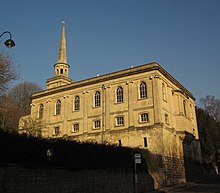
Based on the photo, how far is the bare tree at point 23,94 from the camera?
60.7 metres

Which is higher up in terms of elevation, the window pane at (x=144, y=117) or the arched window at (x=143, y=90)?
the arched window at (x=143, y=90)

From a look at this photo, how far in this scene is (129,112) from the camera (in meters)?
35.5

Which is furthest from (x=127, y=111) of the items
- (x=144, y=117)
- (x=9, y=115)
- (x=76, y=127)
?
(x=9, y=115)

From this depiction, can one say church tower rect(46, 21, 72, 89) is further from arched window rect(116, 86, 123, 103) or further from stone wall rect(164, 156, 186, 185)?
stone wall rect(164, 156, 186, 185)

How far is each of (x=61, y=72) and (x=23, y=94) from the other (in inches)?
468

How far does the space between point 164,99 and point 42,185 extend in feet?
81.7

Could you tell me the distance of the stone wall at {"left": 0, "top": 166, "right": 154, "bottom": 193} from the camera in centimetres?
1225

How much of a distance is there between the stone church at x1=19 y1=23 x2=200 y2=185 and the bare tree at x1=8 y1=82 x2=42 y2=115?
17.3m

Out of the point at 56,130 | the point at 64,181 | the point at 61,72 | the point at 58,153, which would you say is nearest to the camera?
the point at 64,181

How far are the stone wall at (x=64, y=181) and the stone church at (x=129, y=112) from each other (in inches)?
443

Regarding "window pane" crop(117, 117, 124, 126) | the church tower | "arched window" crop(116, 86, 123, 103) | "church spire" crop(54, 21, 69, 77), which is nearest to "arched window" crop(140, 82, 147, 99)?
"arched window" crop(116, 86, 123, 103)

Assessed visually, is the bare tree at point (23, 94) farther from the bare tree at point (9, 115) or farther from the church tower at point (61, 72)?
the bare tree at point (9, 115)

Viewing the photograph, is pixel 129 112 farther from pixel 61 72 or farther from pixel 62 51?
pixel 62 51

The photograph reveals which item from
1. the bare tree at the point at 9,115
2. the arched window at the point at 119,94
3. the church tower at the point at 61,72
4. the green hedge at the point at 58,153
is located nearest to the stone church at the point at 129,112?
the arched window at the point at 119,94
